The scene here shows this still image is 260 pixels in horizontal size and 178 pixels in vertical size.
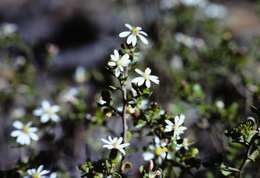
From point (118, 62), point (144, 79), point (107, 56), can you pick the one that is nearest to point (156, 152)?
point (144, 79)

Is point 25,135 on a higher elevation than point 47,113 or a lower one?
lower

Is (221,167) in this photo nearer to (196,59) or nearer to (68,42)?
(196,59)

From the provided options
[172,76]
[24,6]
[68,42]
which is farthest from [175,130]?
[24,6]

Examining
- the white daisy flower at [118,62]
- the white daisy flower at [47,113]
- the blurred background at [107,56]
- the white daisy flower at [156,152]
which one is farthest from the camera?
the blurred background at [107,56]

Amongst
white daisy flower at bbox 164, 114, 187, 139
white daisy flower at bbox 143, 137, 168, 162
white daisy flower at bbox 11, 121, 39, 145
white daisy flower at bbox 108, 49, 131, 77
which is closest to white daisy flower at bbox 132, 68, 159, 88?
white daisy flower at bbox 108, 49, 131, 77

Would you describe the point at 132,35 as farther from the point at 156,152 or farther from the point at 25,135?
the point at 25,135

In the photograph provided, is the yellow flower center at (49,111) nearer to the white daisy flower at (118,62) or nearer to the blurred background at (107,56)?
the blurred background at (107,56)

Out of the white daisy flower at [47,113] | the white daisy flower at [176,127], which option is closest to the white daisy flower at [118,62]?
the white daisy flower at [176,127]

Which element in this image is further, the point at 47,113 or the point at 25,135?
the point at 47,113
